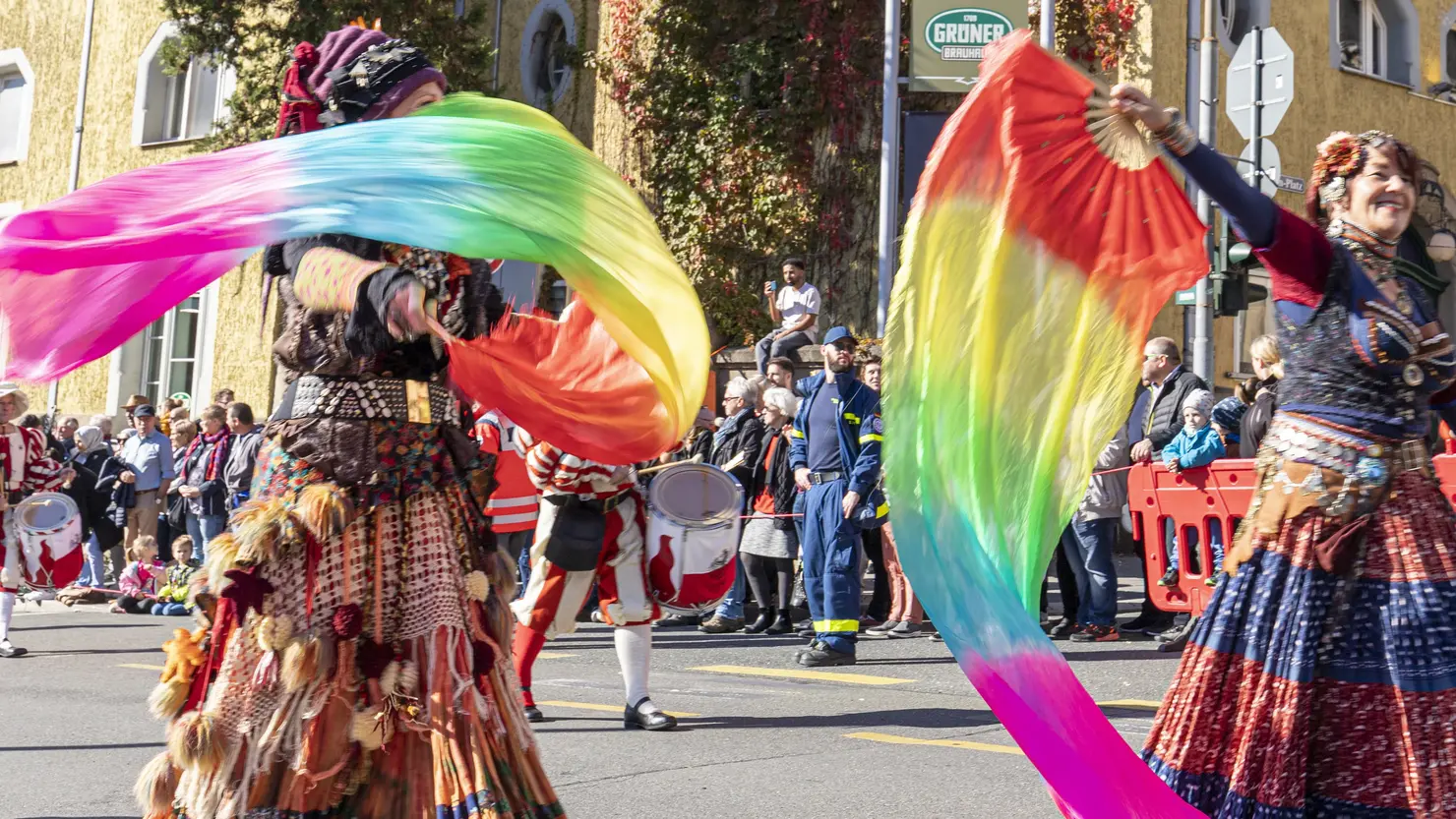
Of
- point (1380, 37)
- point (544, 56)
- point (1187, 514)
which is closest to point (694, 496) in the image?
point (1187, 514)

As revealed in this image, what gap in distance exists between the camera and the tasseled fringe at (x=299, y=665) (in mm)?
3285

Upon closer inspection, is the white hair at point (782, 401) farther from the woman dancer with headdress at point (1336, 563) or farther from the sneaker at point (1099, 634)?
the woman dancer with headdress at point (1336, 563)

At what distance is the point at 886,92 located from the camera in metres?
16.0

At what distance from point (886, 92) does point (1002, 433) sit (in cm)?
1266

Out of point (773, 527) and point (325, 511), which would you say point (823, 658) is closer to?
point (773, 527)

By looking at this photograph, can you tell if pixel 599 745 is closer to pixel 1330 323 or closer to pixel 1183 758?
pixel 1183 758

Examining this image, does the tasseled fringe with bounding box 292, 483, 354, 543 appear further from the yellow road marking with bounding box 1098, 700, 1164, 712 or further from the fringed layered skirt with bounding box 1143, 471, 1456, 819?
the yellow road marking with bounding box 1098, 700, 1164, 712

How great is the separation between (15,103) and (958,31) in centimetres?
1853

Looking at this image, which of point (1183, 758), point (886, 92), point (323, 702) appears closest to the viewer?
point (323, 702)

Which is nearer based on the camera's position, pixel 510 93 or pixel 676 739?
pixel 676 739

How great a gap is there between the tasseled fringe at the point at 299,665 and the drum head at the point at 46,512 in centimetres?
831

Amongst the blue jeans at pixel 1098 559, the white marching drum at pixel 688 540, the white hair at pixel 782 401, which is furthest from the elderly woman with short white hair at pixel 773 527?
the white marching drum at pixel 688 540

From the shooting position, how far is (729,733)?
6.72 m

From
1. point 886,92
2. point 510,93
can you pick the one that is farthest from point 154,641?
point 510,93
